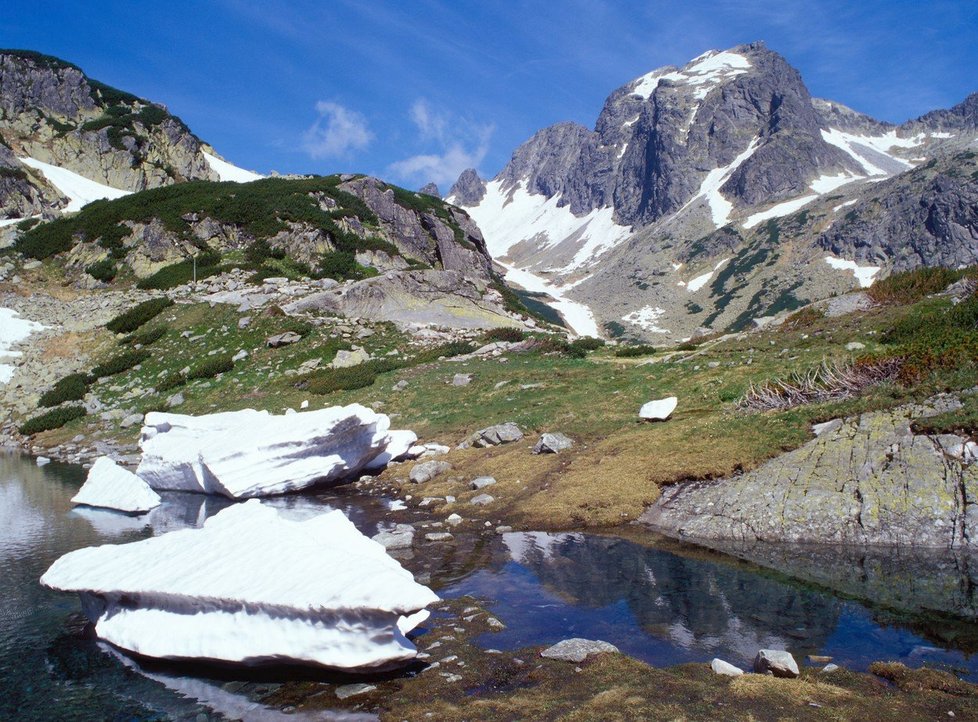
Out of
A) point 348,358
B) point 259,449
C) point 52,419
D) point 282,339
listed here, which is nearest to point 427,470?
point 259,449

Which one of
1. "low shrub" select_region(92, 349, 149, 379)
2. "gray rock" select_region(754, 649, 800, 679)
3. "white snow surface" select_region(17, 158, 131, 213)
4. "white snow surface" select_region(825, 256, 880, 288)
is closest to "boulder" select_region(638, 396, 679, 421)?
"gray rock" select_region(754, 649, 800, 679)

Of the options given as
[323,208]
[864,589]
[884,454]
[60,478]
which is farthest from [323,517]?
[323,208]

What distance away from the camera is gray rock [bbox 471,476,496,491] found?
16.3 m

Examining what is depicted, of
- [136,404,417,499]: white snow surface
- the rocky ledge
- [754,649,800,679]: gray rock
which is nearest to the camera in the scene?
[754,649,800,679]: gray rock

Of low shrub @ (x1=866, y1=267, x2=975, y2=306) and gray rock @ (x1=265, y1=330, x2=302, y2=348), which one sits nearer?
low shrub @ (x1=866, y1=267, x2=975, y2=306)

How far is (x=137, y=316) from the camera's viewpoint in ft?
123

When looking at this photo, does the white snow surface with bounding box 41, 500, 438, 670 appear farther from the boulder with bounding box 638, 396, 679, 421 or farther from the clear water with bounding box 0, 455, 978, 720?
the boulder with bounding box 638, 396, 679, 421

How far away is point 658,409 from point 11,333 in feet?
124

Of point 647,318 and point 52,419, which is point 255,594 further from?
point 647,318

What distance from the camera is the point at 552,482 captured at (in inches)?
625

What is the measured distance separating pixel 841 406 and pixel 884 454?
8.70 ft

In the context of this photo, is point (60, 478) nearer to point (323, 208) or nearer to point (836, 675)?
point (836, 675)

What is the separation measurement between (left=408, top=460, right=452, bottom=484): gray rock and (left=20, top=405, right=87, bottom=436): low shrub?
19.6m

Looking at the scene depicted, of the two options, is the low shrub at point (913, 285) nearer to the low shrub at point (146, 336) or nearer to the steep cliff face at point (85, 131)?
the low shrub at point (146, 336)
